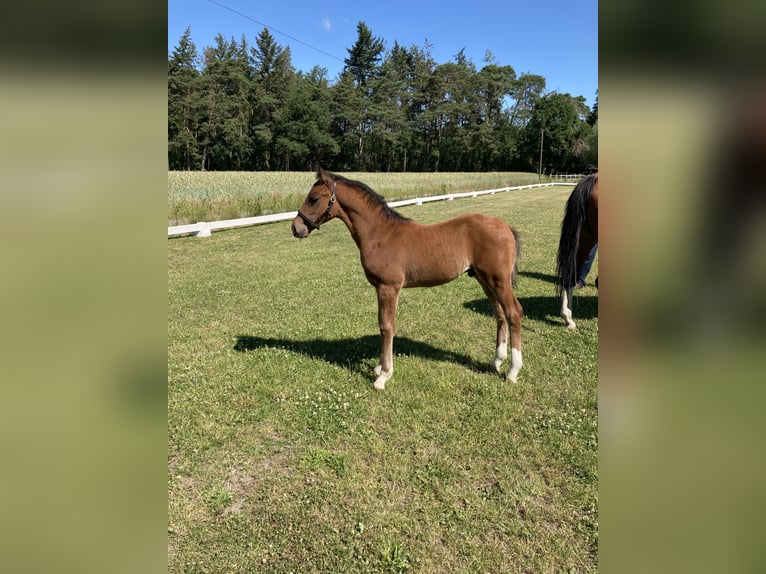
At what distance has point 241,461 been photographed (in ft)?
10.9

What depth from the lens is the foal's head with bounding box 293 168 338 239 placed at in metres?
4.24

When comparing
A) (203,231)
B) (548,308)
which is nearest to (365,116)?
(203,231)

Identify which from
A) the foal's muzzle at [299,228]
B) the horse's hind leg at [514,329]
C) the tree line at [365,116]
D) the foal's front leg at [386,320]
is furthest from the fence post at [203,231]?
the tree line at [365,116]

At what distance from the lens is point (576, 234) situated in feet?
18.0

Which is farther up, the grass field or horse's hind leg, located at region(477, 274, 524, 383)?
horse's hind leg, located at region(477, 274, 524, 383)

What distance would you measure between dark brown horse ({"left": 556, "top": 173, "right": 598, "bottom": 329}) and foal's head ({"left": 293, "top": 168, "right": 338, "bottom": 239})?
3115 mm

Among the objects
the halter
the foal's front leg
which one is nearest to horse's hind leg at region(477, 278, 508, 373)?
the foal's front leg

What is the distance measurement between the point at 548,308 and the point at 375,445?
418 cm

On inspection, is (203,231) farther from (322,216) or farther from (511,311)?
(511,311)

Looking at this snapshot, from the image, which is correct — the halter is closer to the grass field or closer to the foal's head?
the foal's head
